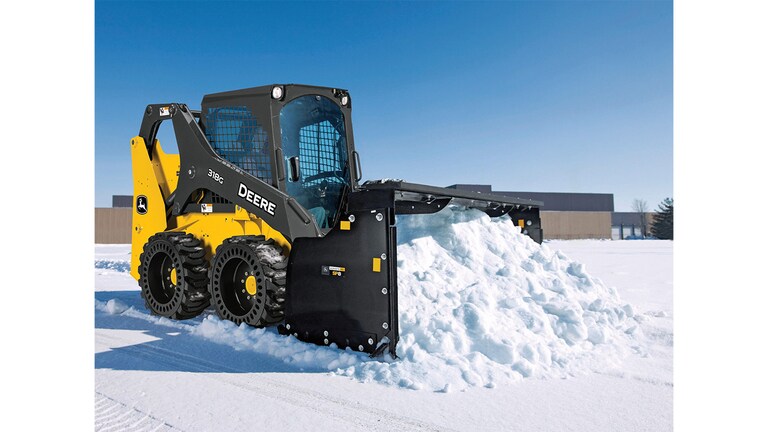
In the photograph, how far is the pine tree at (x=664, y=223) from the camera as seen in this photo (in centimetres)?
3812

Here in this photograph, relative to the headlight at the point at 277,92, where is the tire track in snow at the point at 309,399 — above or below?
below

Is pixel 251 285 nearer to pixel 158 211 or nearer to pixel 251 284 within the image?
pixel 251 284

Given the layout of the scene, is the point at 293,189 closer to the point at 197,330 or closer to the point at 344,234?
the point at 344,234

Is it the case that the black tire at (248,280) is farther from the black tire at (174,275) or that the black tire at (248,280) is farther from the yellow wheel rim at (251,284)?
the black tire at (174,275)

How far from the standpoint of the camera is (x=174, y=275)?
6750mm

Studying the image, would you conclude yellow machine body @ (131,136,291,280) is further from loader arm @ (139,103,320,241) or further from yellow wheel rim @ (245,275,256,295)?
yellow wheel rim @ (245,275,256,295)

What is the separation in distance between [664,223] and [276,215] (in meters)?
A: 38.8

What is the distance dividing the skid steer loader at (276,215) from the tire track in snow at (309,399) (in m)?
0.87

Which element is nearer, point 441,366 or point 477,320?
point 441,366

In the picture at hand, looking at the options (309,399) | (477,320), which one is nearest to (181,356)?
(309,399)

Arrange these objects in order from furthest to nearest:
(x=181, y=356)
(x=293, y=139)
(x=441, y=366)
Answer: (x=293, y=139) < (x=181, y=356) < (x=441, y=366)

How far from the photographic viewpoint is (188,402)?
3.79m

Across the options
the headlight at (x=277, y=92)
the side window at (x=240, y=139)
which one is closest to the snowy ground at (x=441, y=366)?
the side window at (x=240, y=139)

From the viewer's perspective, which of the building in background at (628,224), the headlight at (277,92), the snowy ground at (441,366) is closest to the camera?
the snowy ground at (441,366)
